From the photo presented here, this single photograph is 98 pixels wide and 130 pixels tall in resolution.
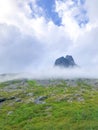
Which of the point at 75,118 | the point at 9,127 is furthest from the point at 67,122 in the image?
the point at 9,127

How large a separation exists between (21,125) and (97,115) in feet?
152

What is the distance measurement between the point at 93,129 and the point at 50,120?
135 feet

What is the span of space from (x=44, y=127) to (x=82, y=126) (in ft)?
74.0

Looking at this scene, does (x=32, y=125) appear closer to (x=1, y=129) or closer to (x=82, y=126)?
(x=1, y=129)

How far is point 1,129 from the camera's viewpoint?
19425 centimetres

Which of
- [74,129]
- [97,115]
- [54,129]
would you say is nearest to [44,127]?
[54,129]

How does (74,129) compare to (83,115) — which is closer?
(74,129)

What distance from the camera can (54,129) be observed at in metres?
175

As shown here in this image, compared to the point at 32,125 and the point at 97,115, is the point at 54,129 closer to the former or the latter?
the point at 32,125

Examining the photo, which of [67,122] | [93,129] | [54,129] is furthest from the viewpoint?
[67,122]

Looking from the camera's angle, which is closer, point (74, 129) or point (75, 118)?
point (74, 129)

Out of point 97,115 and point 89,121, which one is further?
point 97,115

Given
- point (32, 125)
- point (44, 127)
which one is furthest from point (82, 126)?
point (32, 125)

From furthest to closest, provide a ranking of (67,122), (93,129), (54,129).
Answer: (67,122) → (54,129) → (93,129)
